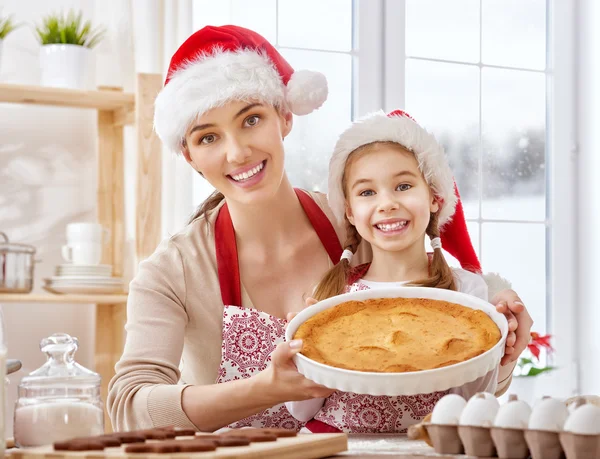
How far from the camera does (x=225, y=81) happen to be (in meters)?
1.84

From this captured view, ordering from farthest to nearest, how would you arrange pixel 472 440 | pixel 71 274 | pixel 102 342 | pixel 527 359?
pixel 527 359 < pixel 102 342 < pixel 71 274 < pixel 472 440

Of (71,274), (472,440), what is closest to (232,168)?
(472,440)

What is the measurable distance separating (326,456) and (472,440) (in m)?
0.18

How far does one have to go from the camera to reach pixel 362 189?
1.77m

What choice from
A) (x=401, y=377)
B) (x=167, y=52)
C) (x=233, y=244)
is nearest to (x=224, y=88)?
(x=233, y=244)

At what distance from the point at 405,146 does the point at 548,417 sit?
935 millimetres

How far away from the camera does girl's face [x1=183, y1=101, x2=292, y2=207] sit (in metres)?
1.80

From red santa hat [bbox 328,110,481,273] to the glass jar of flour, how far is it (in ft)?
2.88

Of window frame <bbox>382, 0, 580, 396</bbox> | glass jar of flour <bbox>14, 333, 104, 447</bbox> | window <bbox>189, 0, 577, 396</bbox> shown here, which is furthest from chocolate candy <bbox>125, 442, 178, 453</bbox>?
window frame <bbox>382, 0, 580, 396</bbox>

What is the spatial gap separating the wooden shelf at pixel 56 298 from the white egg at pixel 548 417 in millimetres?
2041

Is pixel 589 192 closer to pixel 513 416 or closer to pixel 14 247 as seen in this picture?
pixel 14 247

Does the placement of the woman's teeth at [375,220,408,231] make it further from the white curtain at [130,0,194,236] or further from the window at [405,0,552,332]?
the window at [405,0,552,332]

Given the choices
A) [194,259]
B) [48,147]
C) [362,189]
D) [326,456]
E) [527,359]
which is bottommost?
[527,359]

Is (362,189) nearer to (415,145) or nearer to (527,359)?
(415,145)
